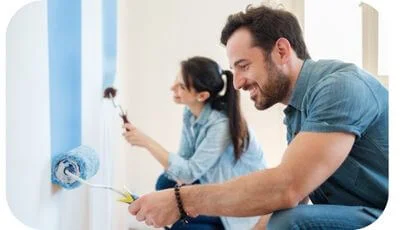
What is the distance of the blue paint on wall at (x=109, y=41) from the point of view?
0.63 m

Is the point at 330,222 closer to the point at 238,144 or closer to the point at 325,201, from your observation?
the point at 325,201

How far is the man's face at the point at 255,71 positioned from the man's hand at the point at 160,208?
0.21 meters

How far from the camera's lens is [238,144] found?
80cm

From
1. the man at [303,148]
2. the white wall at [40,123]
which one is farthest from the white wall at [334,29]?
the white wall at [40,123]

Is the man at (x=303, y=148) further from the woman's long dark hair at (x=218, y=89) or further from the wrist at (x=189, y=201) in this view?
the woman's long dark hair at (x=218, y=89)

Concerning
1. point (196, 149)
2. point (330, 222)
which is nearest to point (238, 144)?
point (196, 149)

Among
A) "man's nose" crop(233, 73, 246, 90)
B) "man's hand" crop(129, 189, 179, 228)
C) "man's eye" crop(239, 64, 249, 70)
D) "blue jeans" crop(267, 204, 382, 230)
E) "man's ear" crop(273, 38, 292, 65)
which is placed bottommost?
"blue jeans" crop(267, 204, 382, 230)

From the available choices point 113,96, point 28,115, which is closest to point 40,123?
point 28,115

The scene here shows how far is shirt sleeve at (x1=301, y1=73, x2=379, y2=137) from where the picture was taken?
478 mm

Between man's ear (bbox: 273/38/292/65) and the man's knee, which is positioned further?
man's ear (bbox: 273/38/292/65)

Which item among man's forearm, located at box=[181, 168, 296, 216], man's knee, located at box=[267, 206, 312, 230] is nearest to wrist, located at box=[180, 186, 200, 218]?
man's forearm, located at box=[181, 168, 296, 216]

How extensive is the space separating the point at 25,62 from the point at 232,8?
0.33m

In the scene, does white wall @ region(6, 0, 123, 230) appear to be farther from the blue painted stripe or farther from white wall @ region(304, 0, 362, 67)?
white wall @ region(304, 0, 362, 67)

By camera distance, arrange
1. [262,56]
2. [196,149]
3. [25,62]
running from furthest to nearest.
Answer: [196,149], [262,56], [25,62]
